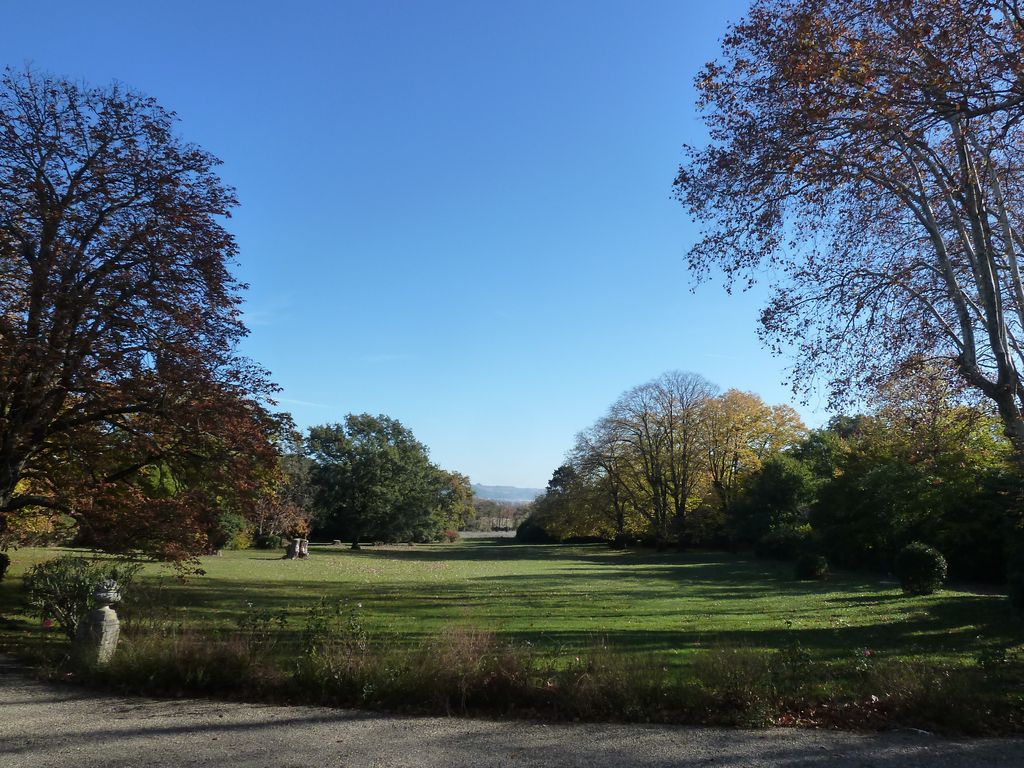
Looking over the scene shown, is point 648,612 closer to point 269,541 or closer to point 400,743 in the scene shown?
point 400,743

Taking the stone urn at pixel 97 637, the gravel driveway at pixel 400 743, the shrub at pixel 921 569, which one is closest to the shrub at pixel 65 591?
the stone urn at pixel 97 637

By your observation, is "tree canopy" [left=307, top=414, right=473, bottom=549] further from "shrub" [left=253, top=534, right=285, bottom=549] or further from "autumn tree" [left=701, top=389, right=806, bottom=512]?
"autumn tree" [left=701, top=389, right=806, bottom=512]

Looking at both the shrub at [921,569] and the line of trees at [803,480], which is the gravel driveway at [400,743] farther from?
the shrub at [921,569]

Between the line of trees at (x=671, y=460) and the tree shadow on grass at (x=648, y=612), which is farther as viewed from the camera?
the line of trees at (x=671, y=460)

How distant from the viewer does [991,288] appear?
959 centimetres

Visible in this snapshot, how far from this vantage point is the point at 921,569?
18.1 m

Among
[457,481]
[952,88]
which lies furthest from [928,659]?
[457,481]

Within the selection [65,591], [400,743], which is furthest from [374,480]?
[400,743]

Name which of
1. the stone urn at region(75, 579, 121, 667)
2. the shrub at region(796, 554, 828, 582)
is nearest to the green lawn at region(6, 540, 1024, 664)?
the shrub at region(796, 554, 828, 582)

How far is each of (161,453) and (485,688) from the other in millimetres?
7495

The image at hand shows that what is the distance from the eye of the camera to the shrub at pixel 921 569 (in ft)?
59.4

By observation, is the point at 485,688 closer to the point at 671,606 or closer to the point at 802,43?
the point at 802,43

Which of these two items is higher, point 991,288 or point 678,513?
point 991,288

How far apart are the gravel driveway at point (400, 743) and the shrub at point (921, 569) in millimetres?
14146
